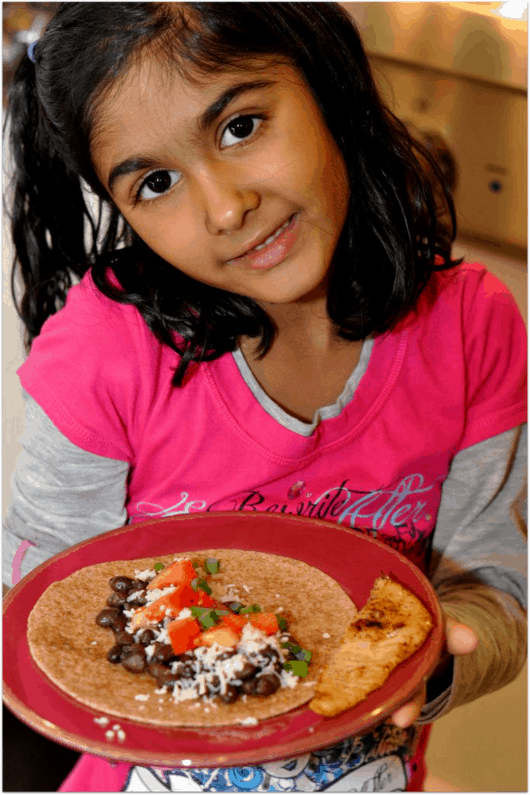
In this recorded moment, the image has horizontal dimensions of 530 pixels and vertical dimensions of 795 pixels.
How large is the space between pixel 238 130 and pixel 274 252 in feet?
0.51

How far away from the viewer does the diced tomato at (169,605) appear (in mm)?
1025

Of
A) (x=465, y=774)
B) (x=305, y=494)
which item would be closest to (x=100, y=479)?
(x=305, y=494)

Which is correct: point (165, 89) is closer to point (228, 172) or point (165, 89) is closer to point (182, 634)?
point (228, 172)

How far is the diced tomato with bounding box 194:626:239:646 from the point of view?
3.24 ft

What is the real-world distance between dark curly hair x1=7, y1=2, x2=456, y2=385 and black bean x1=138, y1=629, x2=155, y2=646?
1.35ft

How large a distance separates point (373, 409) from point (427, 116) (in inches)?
95.5

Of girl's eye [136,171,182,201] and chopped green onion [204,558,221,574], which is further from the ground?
girl's eye [136,171,182,201]

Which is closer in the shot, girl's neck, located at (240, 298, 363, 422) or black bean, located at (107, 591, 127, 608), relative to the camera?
black bean, located at (107, 591, 127, 608)

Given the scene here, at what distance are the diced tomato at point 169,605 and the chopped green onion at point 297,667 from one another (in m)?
0.13

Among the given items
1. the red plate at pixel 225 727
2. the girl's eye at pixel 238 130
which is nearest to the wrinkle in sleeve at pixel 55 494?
the red plate at pixel 225 727

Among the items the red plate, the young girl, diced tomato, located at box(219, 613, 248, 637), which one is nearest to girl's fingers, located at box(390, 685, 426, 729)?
the young girl

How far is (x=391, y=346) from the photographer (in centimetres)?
140

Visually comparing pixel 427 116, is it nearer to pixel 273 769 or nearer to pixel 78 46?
pixel 78 46

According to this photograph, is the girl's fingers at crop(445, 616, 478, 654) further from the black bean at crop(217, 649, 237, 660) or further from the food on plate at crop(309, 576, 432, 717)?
the black bean at crop(217, 649, 237, 660)
